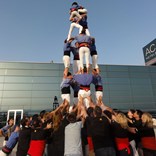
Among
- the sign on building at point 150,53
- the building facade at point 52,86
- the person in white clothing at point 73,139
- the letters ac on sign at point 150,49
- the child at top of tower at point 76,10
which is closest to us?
the person in white clothing at point 73,139

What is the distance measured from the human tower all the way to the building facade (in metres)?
15.0

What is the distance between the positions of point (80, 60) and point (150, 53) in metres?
37.1

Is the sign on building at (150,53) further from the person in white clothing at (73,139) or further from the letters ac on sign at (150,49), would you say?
the person in white clothing at (73,139)

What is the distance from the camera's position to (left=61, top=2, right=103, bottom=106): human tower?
5863 millimetres

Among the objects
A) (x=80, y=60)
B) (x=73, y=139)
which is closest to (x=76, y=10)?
(x=80, y=60)

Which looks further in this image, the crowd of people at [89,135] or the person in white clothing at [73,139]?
the crowd of people at [89,135]

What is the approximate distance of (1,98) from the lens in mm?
19969

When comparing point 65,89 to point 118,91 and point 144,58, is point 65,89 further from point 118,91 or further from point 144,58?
point 144,58

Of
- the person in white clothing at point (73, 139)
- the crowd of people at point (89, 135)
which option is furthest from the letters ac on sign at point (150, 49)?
the person in white clothing at point (73, 139)

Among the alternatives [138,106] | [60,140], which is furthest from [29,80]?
[60,140]

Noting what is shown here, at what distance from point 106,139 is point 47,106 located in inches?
727

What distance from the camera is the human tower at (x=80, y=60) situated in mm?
5863

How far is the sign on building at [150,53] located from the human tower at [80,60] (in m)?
34.2

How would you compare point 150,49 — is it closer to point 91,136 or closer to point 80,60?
point 80,60
